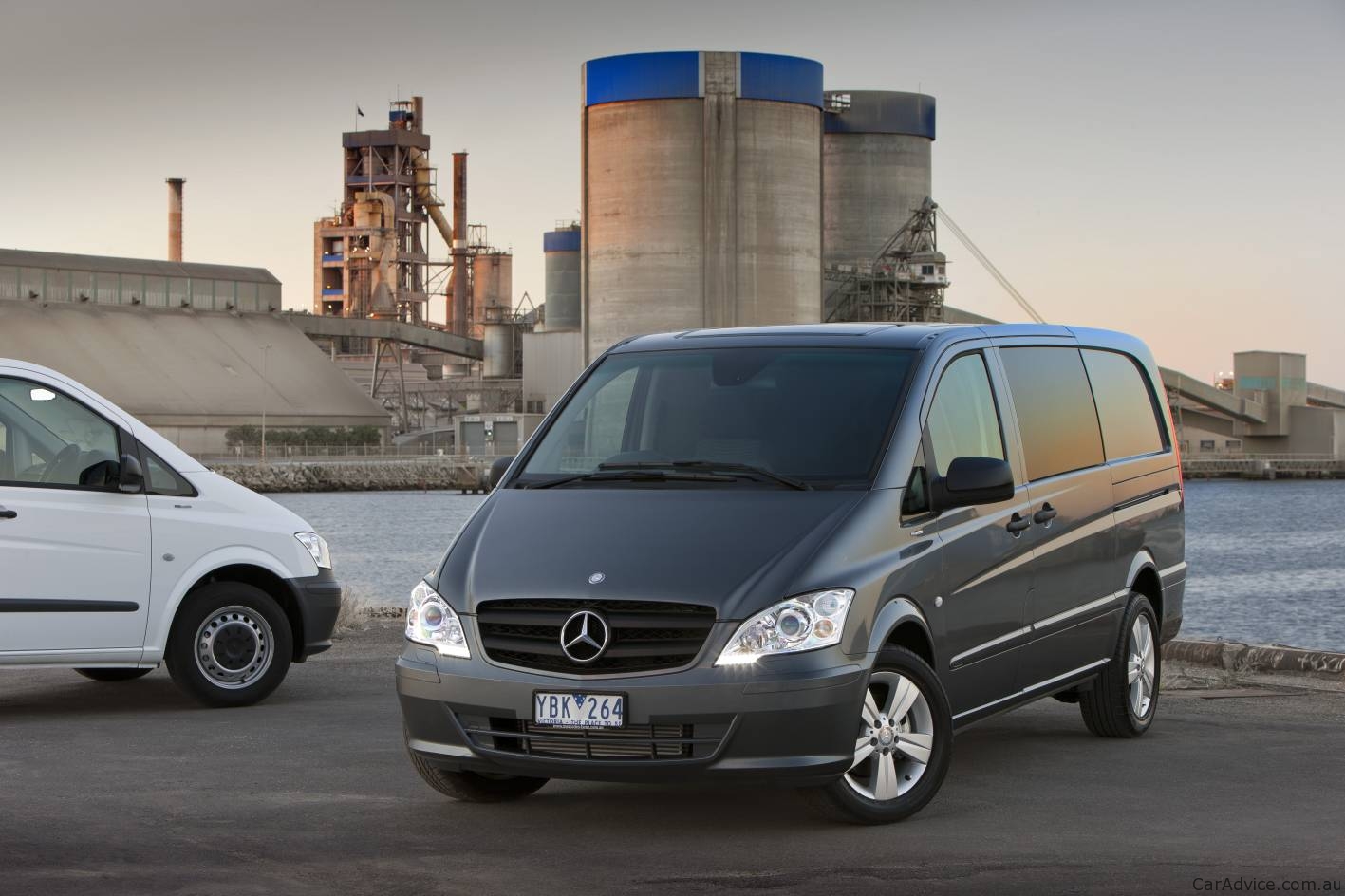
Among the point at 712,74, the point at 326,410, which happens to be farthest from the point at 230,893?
the point at 326,410

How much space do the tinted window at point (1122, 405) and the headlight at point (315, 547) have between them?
4.64 metres

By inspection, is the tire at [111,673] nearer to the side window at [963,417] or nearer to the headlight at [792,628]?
the side window at [963,417]

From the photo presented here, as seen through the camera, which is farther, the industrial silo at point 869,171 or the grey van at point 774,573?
the industrial silo at point 869,171

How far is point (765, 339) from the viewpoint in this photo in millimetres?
7961

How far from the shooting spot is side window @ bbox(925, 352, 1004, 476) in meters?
7.60

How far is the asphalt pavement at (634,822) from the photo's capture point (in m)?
5.99

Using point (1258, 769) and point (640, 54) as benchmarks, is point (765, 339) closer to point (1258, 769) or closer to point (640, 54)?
point (1258, 769)

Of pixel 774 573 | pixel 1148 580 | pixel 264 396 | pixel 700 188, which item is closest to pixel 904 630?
pixel 774 573

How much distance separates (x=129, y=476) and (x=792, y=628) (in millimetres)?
4960

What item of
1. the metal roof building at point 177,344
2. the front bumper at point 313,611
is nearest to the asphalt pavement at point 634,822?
the front bumper at point 313,611

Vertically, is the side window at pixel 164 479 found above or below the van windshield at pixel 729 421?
below

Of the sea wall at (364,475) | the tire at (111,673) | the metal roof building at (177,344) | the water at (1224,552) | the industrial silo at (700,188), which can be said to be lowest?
the water at (1224,552)

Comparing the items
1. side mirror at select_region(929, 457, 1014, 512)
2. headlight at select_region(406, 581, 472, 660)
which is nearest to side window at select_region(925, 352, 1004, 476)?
side mirror at select_region(929, 457, 1014, 512)

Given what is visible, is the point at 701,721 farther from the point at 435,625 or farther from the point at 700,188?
the point at 700,188
